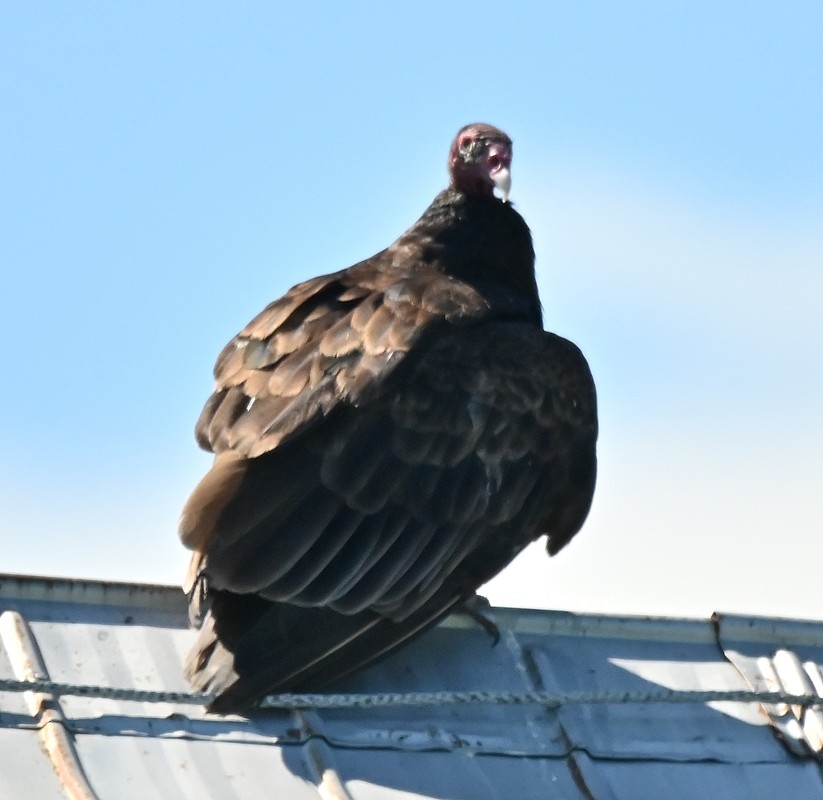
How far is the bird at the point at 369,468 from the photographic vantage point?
552 centimetres

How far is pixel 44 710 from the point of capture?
4809mm

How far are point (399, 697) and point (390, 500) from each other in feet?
3.72

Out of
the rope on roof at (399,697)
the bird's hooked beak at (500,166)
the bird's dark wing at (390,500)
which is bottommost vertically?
the rope on roof at (399,697)

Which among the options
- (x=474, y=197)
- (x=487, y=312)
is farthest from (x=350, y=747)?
(x=474, y=197)

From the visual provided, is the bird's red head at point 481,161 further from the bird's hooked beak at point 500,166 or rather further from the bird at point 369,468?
the bird at point 369,468

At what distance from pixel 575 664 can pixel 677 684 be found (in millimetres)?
344

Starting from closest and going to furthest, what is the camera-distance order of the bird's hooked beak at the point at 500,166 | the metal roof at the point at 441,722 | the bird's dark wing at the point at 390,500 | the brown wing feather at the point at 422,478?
the metal roof at the point at 441,722
the bird's dark wing at the point at 390,500
the brown wing feather at the point at 422,478
the bird's hooked beak at the point at 500,166

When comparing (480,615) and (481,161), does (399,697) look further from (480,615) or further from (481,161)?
(481,161)

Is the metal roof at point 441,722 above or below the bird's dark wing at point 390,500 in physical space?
below

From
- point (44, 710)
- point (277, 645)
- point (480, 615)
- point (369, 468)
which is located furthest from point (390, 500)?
point (44, 710)

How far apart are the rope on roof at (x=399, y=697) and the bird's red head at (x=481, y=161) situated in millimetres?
2986

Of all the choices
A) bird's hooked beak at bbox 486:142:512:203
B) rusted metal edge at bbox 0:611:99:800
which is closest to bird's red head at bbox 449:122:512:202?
bird's hooked beak at bbox 486:142:512:203

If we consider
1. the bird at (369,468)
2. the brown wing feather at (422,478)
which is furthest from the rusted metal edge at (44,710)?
the brown wing feather at (422,478)

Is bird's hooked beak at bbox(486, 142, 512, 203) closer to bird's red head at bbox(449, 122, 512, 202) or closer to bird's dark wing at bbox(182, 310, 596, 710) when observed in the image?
bird's red head at bbox(449, 122, 512, 202)
